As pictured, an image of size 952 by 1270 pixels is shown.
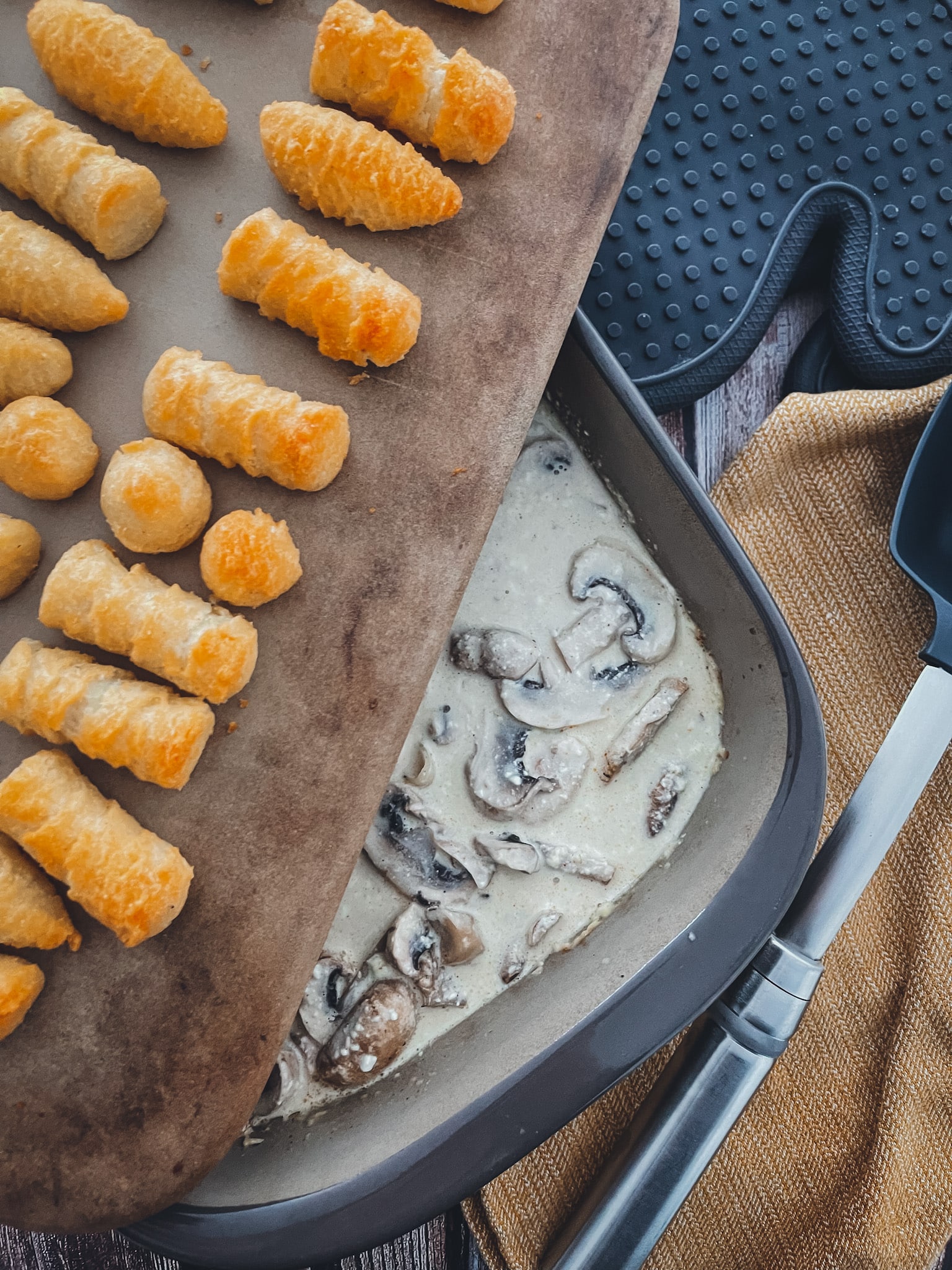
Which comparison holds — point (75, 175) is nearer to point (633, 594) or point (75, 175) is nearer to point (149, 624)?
point (149, 624)

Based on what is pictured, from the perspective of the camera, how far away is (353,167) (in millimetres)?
1376

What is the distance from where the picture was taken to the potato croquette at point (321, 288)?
135 cm

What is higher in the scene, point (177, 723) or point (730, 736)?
point (730, 736)

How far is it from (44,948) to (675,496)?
1197 millimetres

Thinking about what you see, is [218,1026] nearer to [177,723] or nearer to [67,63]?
[177,723]

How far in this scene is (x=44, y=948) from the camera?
134 centimetres

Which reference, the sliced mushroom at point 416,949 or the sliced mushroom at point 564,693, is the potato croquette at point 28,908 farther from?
the sliced mushroom at point 564,693

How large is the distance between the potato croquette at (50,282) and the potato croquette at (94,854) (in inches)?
26.3

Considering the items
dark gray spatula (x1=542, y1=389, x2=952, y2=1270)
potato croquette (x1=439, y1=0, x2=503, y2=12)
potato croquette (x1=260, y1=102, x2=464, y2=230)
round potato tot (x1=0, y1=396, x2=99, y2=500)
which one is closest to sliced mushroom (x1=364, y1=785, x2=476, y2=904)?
dark gray spatula (x1=542, y1=389, x2=952, y2=1270)

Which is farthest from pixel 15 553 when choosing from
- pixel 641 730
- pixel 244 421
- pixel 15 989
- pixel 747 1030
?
pixel 747 1030

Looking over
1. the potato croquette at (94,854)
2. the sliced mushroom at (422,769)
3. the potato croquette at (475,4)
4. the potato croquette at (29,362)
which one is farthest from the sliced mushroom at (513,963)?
the potato croquette at (475,4)

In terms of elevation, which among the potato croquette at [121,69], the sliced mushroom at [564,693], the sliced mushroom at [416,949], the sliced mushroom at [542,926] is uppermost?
the potato croquette at [121,69]

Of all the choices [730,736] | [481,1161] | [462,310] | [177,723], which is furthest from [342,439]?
[481,1161]

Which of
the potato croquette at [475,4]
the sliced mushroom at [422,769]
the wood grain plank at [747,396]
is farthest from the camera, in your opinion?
the wood grain plank at [747,396]
